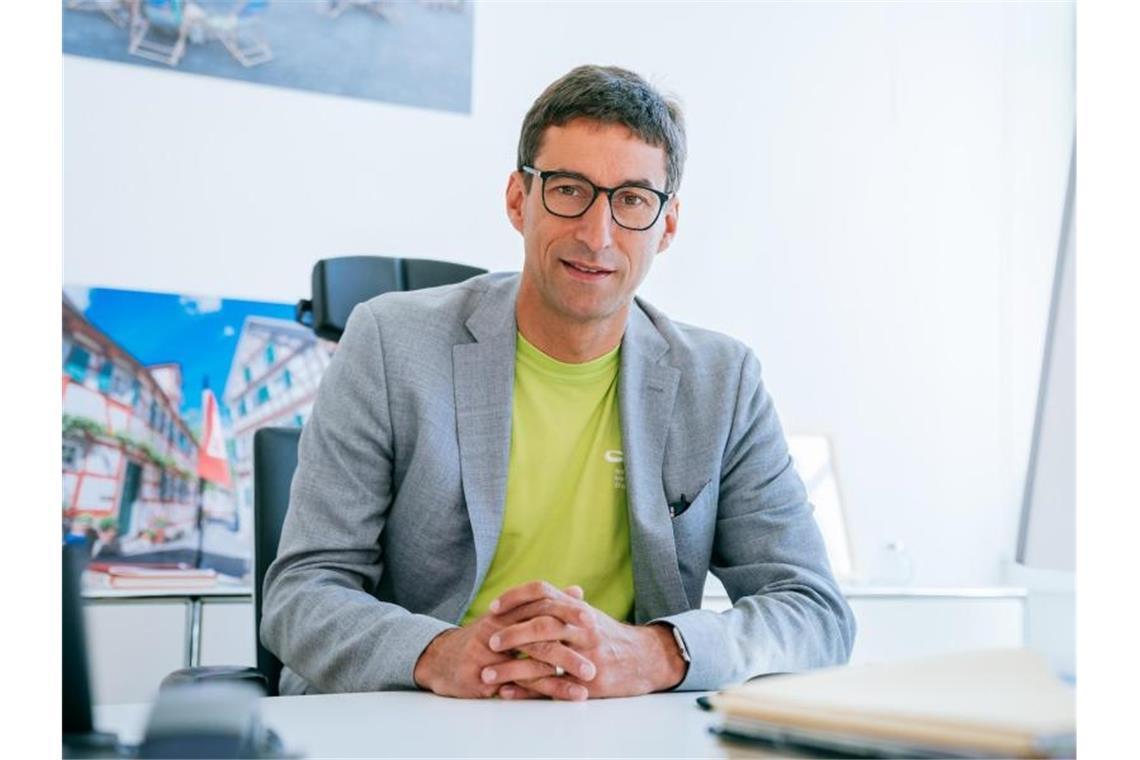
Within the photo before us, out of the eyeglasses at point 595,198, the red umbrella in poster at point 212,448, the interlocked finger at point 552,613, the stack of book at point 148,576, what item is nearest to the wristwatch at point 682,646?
the interlocked finger at point 552,613

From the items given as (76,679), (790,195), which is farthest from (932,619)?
(76,679)

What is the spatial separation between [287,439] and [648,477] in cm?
58

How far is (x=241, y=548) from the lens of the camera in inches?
120

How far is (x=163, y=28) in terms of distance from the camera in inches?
122

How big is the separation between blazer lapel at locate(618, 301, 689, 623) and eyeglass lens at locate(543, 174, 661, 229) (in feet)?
0.65

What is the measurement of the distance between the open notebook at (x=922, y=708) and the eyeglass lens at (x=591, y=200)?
0.98 meters

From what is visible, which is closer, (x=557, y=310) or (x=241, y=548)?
(x=557, y=310)

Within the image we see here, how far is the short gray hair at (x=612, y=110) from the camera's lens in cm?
171

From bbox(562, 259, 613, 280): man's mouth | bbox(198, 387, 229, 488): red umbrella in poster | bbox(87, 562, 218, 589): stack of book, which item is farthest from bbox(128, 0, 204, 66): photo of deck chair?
bbox(562, 259, 613, 280): man's mouth

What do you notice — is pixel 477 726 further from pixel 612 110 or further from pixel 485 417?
pixel 612 110

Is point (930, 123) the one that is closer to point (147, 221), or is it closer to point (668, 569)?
point (147, 221)

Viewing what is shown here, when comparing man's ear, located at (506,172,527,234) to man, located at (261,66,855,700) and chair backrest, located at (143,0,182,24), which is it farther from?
chair backrest, located at (143,0,182,24)
